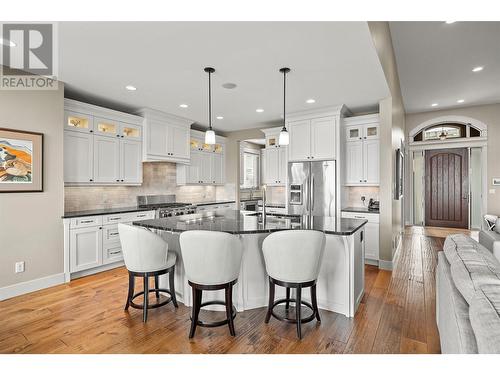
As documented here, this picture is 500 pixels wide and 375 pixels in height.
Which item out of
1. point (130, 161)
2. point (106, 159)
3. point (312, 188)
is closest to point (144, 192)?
point (130, 161)

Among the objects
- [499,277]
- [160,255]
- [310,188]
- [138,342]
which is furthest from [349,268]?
[310,188]

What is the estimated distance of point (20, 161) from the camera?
331cm

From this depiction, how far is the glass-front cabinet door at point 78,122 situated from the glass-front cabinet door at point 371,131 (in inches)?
179

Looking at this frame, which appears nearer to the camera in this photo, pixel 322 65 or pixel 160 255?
pixel 160 255

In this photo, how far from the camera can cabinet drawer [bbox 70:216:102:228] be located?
3816mm

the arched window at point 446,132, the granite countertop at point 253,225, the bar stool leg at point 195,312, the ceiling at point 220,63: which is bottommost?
the bar stool leg at point 195,312

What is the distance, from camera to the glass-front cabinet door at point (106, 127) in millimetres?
4352

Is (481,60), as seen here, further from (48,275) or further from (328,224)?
(48,275)

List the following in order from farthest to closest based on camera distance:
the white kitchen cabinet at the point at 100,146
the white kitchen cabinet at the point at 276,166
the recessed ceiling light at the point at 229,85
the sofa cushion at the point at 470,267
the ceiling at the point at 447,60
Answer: the white kitchen cabinet at the point at 276,166 → the white kitchen cabinet at the point at 100,146 → the ceiling at the point at 447,60 → the recessed ceiling light at the point at 229,85 → the sofa cushion at the point at 470,267

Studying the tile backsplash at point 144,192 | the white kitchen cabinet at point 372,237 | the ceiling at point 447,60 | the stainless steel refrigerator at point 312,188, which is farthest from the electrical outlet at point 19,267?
the ceiling at point 447,60

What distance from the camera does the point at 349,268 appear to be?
8.96ft

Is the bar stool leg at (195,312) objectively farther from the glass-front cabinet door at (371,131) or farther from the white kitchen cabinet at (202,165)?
the glass-front cabinet door at (371,131)

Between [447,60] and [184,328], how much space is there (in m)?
5.66
